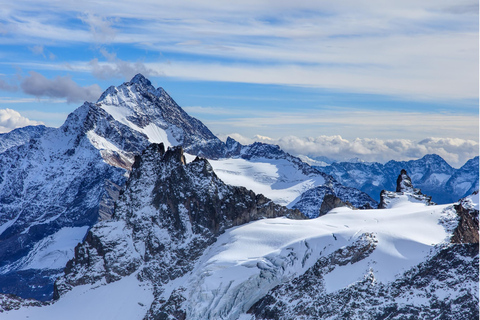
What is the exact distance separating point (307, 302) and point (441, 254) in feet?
151

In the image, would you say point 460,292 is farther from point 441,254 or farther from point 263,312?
point 263,312

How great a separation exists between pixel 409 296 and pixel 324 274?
102ft

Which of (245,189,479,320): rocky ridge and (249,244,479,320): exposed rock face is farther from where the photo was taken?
(245,189,479,320): rocky ridge

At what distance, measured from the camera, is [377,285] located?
184 m

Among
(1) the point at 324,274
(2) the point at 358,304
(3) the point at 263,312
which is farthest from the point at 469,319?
(3) the point at 263,312

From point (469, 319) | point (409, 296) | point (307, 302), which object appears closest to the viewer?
point (469, 319)

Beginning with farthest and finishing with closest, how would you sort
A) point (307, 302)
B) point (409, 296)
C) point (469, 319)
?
point (307, 302) → point (409, 296) → point (469, 319)

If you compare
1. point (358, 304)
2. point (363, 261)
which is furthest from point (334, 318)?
point (363, 261)

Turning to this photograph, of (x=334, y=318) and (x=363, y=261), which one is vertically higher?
(x=363, y=261)

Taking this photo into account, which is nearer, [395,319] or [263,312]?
[395,319]

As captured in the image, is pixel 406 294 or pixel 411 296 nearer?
pixel 411 296

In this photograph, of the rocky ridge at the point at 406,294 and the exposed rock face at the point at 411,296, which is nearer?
the exposed rock face at the point at 411,296

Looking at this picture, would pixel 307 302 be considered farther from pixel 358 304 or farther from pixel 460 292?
pixel 460 292

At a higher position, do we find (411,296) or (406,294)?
(406,294)
